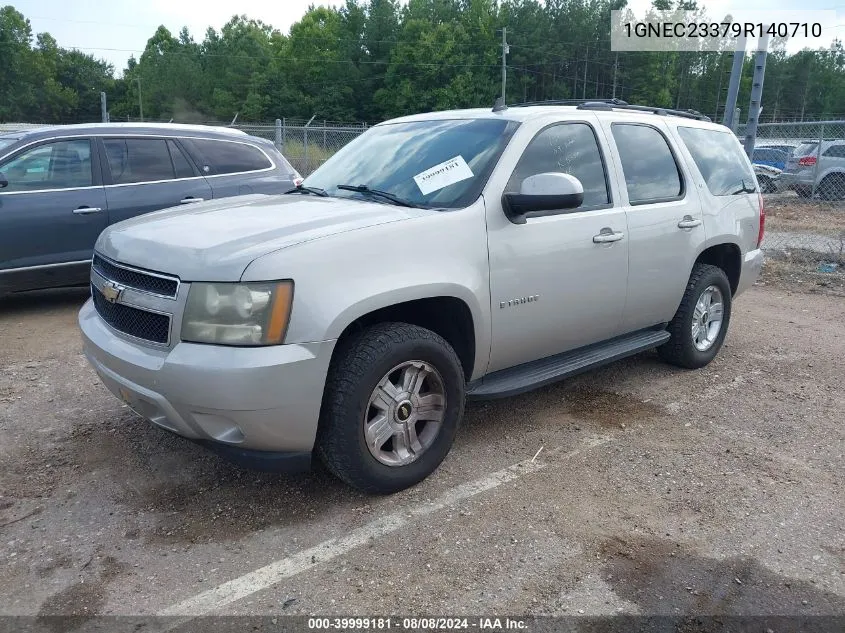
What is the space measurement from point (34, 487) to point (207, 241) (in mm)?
1586

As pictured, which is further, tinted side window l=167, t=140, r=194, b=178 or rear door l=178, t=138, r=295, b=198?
rear door l=178, t=138, r=295, b=198

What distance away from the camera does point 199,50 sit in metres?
83.2

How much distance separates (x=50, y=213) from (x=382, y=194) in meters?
4.04

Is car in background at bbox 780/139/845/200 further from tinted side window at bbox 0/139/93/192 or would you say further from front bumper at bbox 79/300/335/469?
front bumper at bbox 79/300/335/469

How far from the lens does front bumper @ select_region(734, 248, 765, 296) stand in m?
5.54

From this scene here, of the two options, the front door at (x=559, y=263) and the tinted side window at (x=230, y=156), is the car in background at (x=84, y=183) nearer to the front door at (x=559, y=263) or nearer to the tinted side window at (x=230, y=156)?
the tinted side window at (x=230, y=156)

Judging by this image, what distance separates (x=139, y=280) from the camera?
Answer: 312 centimetres

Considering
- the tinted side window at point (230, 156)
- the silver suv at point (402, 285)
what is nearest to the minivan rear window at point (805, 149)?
the silver suv at point (402, 285)

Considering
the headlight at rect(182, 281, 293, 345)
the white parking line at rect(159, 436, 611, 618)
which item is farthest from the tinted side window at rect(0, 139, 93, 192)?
the white parking line at rect(159, 436, 611, 618)

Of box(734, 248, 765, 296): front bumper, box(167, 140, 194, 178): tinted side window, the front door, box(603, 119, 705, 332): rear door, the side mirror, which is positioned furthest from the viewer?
box(167, 140, 194, 178): tinted side window

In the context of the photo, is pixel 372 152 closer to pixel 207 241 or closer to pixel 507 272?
pixel 507 272

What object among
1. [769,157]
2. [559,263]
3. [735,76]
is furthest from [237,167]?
[769,157]

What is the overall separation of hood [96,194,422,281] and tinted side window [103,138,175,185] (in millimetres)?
3352

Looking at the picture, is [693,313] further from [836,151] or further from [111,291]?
[836,151]
